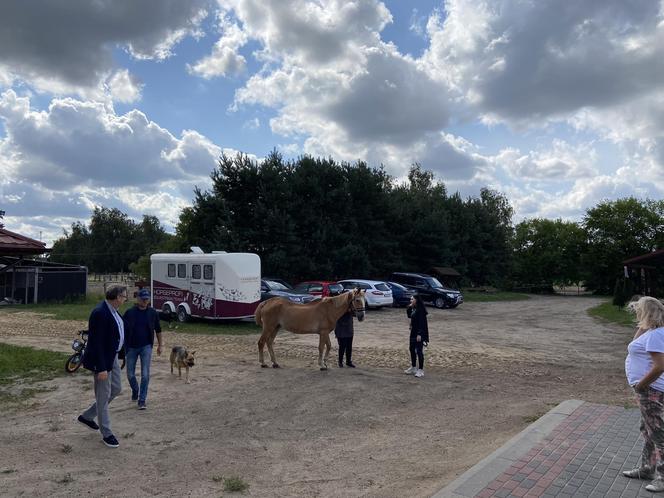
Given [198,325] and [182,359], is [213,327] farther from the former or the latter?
[182,359]

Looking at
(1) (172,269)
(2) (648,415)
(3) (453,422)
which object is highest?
(1) (172,269)

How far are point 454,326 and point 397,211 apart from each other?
20985 millimetres

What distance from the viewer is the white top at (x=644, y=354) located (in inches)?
164

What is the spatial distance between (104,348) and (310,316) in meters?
6.11

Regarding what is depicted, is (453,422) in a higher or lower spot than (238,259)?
lower

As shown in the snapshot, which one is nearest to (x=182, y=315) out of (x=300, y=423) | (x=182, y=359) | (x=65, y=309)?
(x=182, y=359)

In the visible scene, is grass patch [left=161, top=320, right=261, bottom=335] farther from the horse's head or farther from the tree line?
the tree line

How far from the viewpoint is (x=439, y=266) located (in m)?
41.9

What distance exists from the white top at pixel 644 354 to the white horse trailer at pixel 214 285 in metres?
14.4

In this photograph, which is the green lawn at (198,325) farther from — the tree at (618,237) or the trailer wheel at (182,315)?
the tree at (618,237)

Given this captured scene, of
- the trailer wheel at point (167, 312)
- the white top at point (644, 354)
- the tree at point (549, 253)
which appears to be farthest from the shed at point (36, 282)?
the tree at point (549, 253)

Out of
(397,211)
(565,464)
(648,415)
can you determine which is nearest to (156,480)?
(565,464)

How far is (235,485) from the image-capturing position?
4816 millimetres

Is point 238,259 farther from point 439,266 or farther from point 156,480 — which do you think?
point 439,266
